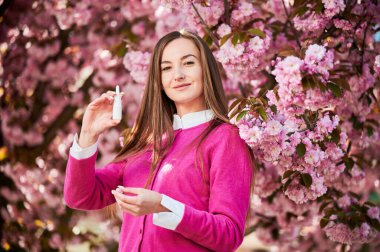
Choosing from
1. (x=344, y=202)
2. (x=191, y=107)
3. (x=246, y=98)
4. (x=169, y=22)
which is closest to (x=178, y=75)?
(x=191, y=107)

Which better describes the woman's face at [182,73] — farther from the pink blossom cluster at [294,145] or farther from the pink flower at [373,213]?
the pink flower at [373,213]

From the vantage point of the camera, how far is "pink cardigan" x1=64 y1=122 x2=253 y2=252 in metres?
2.21

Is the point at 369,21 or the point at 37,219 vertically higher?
the point at 369,21

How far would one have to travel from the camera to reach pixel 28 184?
19.2 ft

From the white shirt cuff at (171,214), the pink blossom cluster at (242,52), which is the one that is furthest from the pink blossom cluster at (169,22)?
the white shirt cuff at (171,214)

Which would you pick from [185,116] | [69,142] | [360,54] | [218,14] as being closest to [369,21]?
[360,54]

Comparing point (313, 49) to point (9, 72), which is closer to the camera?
point (313, 49)

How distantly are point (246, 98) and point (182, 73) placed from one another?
27 cm

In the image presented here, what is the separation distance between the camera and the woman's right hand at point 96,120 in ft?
8.23

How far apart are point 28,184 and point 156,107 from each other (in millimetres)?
3419

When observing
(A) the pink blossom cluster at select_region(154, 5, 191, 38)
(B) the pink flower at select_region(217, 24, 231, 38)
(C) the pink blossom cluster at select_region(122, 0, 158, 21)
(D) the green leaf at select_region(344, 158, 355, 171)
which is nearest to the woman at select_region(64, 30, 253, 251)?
(B) the pink flower at select_region(217, 24, 231, 38)

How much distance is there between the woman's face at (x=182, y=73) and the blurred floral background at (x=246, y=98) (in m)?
0.17

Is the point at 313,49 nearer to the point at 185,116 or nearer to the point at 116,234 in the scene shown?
the point at 185,116

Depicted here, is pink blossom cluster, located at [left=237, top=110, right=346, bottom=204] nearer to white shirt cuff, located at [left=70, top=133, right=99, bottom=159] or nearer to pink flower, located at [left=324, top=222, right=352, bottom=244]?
pink flower, located at [left=324, top=222, right=352, bottom=244]
